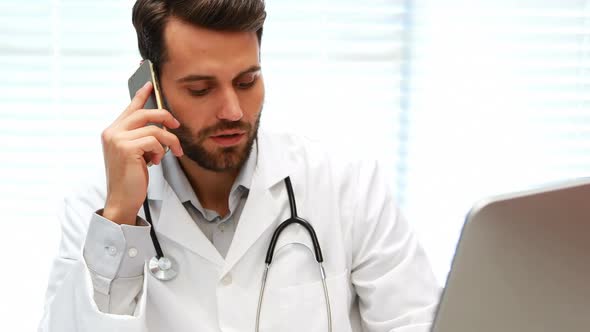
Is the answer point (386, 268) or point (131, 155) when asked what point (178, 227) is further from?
point (386, 268)

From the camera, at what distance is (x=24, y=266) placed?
208cm

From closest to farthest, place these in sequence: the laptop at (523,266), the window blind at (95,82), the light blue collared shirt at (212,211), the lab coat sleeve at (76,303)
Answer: the laptop at (523,266) → the lab coat sleeve at (76,303) → the light blue collared shirt at (212,211) → the window blind at (95,82)

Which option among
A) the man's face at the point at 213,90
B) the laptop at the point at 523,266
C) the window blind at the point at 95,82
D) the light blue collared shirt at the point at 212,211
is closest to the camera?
the laptop at the point at 523,266

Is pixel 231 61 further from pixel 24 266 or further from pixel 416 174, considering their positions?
pixel 24 266

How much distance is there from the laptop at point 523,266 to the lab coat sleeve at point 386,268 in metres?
0.70

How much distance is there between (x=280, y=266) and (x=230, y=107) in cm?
33

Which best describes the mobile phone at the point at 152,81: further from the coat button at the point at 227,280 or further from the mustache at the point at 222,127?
the coat button at the point at 227,280

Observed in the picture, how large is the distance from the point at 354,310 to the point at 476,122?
87 cm

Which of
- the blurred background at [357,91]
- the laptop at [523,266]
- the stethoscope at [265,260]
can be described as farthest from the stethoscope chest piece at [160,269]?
the laptop at [523,266]

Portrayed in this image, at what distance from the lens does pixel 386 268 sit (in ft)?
4.59

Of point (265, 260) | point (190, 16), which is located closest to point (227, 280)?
point (265, 260)

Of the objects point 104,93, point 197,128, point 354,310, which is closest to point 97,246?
point 197,128

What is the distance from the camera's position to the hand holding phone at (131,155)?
4.26 feet

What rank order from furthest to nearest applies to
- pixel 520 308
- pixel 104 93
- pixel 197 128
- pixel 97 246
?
pixel 104 93 → pixel 197 128 → pixel 97 246 → pixel 520 308
